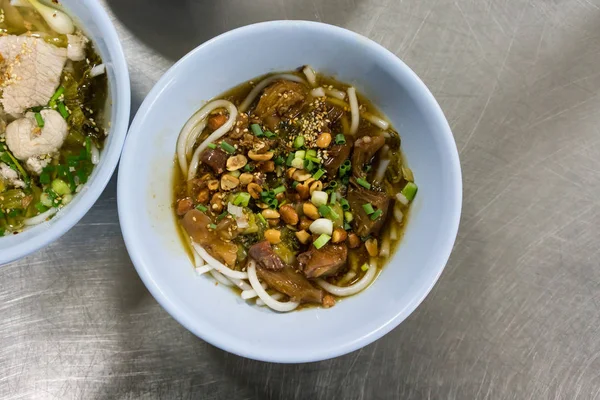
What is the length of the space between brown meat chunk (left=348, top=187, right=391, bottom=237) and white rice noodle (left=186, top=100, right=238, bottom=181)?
23.4 inches

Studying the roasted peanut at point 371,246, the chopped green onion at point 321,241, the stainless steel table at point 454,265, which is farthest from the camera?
the stainless steel table at point 454,265

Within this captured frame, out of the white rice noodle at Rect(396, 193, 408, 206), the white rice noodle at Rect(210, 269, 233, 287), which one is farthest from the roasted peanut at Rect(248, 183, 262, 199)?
the white rice noodle at Rect(396, 193, 408, 206)

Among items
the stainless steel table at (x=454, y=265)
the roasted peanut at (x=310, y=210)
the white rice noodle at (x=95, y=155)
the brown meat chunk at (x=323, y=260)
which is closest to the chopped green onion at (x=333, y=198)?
the roasted peanut at (x=310, y=210)

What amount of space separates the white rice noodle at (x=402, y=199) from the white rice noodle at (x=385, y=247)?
6.1 inches

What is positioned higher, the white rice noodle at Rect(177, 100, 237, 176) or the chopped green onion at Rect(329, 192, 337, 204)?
the white rice noodle at Rect(177, 100, 237, 176)

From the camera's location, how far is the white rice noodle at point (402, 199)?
1828mm

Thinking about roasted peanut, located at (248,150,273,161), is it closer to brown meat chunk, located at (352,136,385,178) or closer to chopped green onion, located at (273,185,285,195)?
chopped green onion, located at (273,185,285,195)

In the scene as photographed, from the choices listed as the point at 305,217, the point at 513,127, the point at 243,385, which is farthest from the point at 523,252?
the point at 243,385

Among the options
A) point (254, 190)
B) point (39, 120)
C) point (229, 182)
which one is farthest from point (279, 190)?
point (39, 120)

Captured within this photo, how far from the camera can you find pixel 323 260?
1.74 m

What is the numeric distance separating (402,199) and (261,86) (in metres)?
0.78

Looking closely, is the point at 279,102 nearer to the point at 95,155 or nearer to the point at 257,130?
the point at 257,130

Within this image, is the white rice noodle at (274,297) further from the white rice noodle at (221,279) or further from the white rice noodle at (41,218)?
the white rice noodle at (41,218)

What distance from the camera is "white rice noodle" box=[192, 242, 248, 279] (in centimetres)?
182
